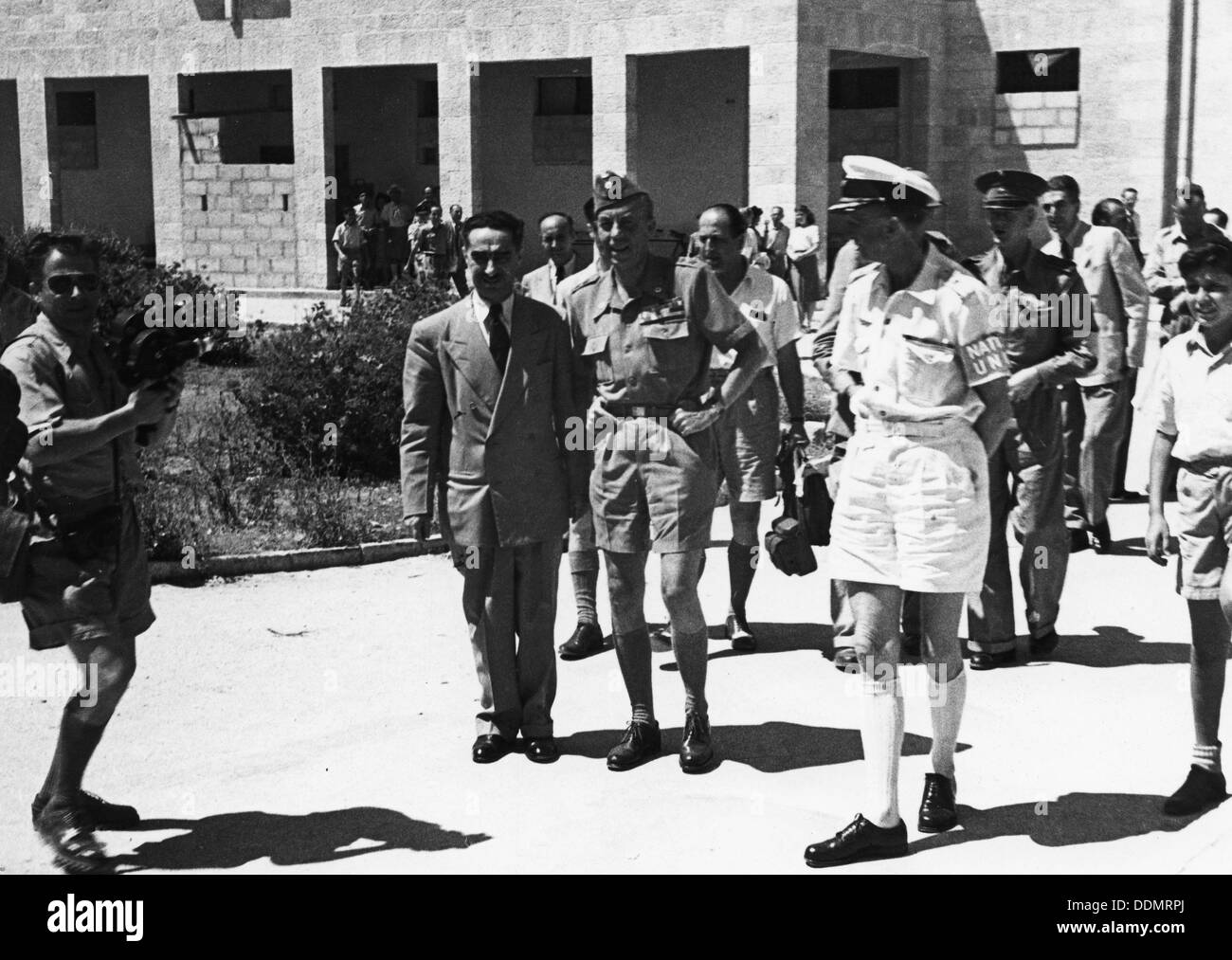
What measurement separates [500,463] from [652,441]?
56 centimetres

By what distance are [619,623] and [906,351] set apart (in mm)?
1595

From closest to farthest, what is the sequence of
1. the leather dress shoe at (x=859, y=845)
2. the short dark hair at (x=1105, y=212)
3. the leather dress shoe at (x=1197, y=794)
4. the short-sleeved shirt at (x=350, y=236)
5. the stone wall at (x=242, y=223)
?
the leather dress shoe at (x=859, y=845)
the leather dress shoe at (x=1197, y=794)
the short dark hair at (x=1105, y=212)
the short-sleeved shirt at (x=350, y=236)
the stone wall at (x=242, y=223)

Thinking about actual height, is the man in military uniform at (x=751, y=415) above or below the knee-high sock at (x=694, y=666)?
above

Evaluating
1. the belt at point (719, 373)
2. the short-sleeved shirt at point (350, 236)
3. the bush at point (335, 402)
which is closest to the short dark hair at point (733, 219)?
the belt at point (719, 373)

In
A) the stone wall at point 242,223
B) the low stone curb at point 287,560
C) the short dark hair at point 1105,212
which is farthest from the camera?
the stone wall at point 242,223

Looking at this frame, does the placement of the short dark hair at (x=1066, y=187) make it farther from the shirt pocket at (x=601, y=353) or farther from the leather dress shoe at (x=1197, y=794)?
the leather dress shoe at (x=1197, y=794)

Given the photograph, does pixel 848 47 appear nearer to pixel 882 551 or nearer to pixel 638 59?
pixel 638 59

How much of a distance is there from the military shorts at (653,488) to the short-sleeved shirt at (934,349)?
3.15 ft

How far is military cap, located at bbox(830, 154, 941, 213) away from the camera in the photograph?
5.37 meters

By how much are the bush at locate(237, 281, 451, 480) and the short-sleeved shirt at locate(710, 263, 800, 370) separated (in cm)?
434

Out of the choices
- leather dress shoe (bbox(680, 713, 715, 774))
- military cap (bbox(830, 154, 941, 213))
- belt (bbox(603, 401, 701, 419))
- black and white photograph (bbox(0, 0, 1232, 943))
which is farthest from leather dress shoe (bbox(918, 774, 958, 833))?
military cap (bbox(830, 154, 941, 213))

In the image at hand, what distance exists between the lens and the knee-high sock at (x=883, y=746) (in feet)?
17.5

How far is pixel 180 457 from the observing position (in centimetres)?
A: 1248
